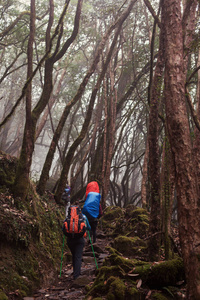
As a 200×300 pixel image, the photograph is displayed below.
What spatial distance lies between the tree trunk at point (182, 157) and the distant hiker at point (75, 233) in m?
2.73

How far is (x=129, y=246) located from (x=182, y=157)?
153 inches

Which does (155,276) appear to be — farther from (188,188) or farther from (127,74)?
(127,74)

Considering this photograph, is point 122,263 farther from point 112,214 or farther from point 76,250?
point 112,214

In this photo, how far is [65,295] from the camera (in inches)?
161

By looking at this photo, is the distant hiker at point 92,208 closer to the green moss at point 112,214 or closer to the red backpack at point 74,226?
the red backpack at point 74,226

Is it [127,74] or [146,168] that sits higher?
[127,74]

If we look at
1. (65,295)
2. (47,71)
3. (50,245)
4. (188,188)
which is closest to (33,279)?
(65,295)

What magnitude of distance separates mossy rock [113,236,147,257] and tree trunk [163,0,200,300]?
3410 mm

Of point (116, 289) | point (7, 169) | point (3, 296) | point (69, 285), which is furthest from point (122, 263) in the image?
point (7, 169)

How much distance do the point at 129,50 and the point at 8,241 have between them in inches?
441

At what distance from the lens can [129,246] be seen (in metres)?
5.93

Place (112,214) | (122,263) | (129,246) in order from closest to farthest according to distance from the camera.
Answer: (122,263), (129,246), (112,214)

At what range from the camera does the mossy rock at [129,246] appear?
5764mm

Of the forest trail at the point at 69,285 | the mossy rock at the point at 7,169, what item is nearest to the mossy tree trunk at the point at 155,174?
the forest trail at the point at 69,285
